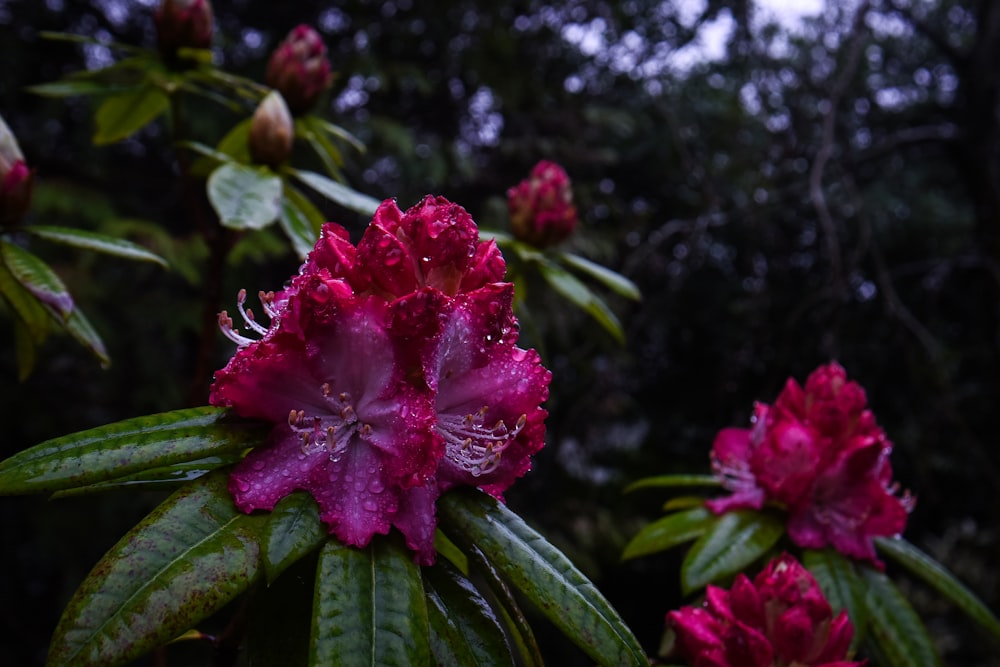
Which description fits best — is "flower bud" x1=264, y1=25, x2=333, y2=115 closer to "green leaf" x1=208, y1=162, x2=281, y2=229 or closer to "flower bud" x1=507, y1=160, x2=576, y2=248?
"green leaf" x1=208, y1=162, x2=281, y2=229

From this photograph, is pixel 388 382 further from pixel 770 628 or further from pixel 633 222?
pixel 633 222

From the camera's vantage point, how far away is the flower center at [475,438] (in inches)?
27.6

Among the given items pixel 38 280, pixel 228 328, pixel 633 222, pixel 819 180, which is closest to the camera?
pixel 228 328

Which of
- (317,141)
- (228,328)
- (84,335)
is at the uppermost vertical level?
(317,141)

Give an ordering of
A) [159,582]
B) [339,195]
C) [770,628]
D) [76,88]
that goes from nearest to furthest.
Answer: [159,582], [770,628], [339,195], [76,88]

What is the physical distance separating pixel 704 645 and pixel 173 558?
0.59 metres

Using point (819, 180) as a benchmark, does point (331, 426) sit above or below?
below

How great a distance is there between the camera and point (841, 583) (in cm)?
115

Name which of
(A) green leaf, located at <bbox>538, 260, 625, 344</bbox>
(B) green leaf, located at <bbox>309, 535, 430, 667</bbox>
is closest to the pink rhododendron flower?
(B) green leaf, located at <bbox>309, 535, 430, 667</bbox>

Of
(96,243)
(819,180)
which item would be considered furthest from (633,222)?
(96,243)

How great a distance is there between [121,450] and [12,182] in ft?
2.31

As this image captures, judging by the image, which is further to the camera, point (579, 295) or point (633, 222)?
point (633, 222)

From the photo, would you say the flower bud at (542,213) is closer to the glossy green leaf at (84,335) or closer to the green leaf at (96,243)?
the green leaf at (96,243)

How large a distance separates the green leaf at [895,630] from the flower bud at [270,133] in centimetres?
116
